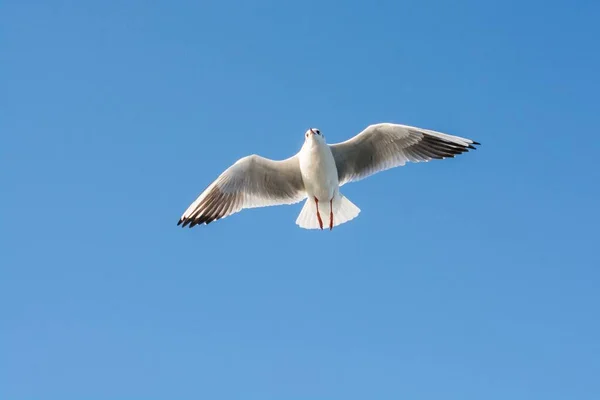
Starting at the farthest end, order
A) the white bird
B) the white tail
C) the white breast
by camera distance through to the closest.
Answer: the white tail, the white bird, the white breast

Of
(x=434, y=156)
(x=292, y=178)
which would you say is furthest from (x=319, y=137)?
(x=434, y=156)

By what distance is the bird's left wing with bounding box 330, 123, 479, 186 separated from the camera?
12.9 m

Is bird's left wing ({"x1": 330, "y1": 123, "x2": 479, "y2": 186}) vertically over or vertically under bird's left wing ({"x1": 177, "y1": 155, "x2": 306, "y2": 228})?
over

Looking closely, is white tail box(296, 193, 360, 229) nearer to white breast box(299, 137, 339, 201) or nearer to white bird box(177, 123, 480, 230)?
white bird box(177, 123, 480, 230)

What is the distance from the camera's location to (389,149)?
43.0ft

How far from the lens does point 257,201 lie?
13.2 metres

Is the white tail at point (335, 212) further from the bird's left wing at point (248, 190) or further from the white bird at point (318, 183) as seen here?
the bird's left wing at point (248, 190)

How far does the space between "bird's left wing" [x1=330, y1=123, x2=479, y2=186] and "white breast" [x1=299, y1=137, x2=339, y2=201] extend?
1.31 ft

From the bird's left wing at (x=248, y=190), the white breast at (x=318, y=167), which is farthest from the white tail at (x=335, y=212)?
the white breast at (x=318, y=167)

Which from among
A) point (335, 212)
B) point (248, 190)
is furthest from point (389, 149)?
point (248, 190)

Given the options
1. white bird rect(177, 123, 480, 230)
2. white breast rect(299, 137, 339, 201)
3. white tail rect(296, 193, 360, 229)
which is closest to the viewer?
white breast rect(299, 137, 339, 201)

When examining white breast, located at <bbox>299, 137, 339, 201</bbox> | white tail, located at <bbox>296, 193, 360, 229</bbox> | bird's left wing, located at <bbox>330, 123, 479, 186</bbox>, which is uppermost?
bird's left wing, located at <bbox>330, 123, 479, 186</bbox>

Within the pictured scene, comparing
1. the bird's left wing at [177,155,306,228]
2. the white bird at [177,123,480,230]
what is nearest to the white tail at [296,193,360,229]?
the white bird at [177,123,480,230]

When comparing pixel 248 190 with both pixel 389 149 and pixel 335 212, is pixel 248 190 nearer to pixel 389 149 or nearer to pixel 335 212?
pixel 335 212
